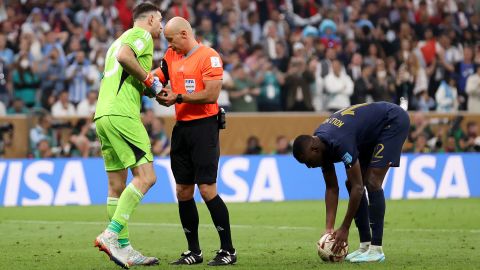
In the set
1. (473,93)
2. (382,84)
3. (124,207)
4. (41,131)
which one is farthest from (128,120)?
(473,93)

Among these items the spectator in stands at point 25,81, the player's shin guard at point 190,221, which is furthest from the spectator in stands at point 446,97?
the player's shin guard at point 190,221

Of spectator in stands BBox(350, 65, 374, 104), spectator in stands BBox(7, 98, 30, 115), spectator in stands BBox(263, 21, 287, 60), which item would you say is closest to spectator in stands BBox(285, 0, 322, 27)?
spectator in stands BBox(263, 21, 287, 60)

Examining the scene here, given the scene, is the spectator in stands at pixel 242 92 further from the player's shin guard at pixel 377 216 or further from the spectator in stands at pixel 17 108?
Result: the player's shin guard at pixel 377 216

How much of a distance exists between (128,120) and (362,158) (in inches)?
100

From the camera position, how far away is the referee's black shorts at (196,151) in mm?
10648

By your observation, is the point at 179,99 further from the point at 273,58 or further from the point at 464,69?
the point at 464,69

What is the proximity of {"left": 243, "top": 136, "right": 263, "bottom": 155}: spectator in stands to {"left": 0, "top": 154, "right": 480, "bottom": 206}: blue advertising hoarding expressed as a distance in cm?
142

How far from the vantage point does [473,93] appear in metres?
25.7

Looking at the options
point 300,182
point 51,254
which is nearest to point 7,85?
point 300,182

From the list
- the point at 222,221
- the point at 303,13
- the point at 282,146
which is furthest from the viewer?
the point at 303,13

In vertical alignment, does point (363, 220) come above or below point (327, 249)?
above

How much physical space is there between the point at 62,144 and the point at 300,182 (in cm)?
491

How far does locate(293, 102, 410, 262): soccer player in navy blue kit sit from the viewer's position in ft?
33.6

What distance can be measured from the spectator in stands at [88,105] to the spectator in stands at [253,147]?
11.3 ft
